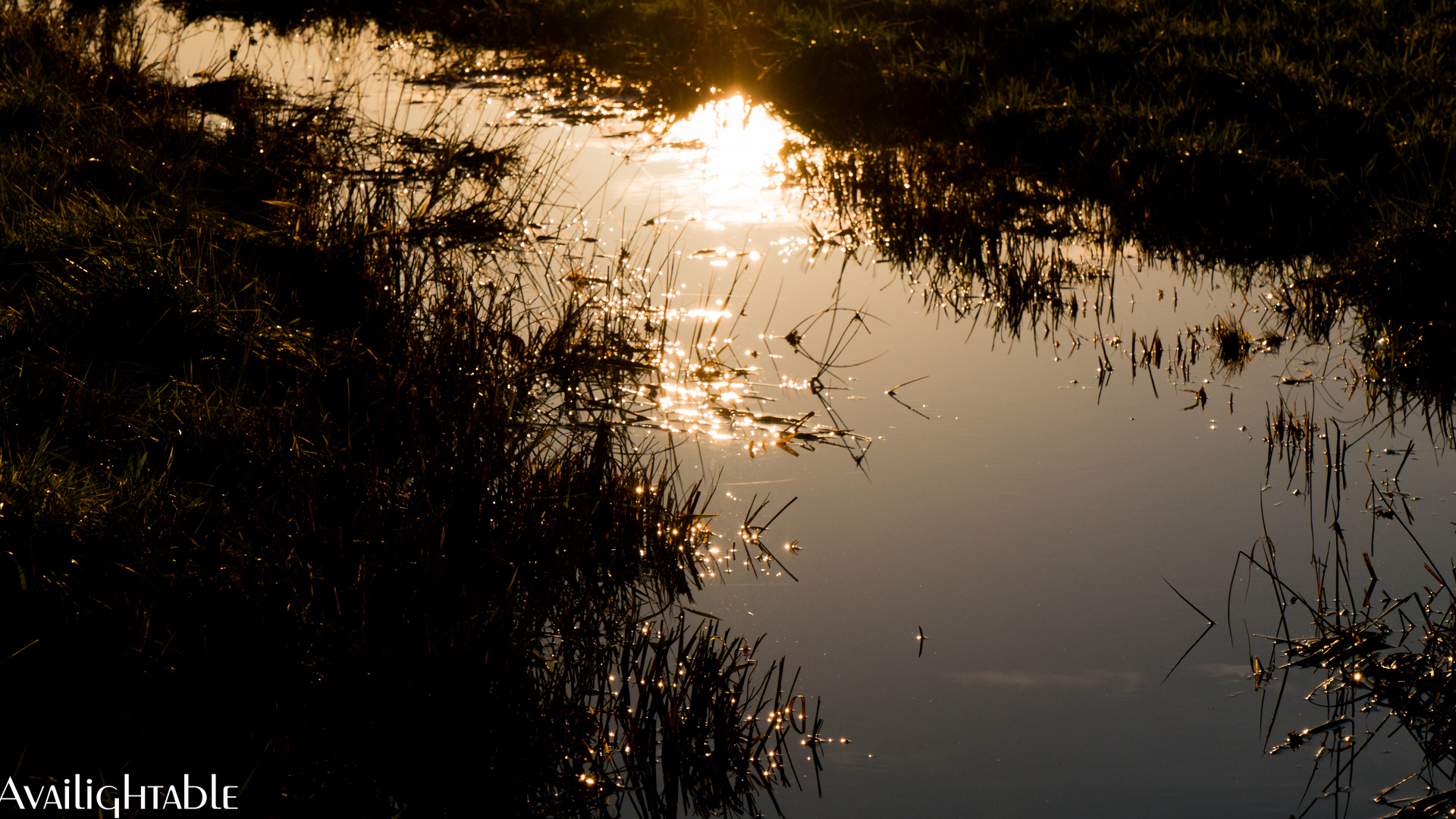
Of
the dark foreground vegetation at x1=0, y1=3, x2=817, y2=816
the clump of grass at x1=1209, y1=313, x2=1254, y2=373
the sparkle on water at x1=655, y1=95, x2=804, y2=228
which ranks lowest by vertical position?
the dark foreground vegetation at x1=0, y1=3, x2=817, y2=816

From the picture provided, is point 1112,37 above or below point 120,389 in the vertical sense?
above

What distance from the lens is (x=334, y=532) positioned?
263 cm

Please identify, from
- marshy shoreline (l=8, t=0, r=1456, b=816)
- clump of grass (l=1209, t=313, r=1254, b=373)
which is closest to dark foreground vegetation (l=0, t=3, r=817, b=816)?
marshy shoreline (l=8, t=0, r=1456, b=816)

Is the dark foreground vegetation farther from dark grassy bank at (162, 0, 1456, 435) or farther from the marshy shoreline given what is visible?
dark grassy bank at (162, 0, 1456, 435)

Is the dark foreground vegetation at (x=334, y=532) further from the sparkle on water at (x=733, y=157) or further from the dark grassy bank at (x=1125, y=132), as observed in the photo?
the dark grassy bank at (x=1125, y=132)

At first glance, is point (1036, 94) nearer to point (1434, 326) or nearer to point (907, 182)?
point (907, 182)

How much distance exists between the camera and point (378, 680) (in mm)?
2279

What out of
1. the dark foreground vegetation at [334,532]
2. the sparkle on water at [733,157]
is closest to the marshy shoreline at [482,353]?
the dark foreground vegetation at [334,532]

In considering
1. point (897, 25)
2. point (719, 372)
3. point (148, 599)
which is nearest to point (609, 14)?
point (897, 25)

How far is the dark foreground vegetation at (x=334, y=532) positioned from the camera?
2.20m

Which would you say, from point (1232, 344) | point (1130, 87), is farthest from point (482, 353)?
point (1130, 87)

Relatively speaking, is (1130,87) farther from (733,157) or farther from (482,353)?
(482,353)

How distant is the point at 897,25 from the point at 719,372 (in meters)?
4.65

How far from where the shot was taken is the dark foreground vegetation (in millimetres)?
2197
